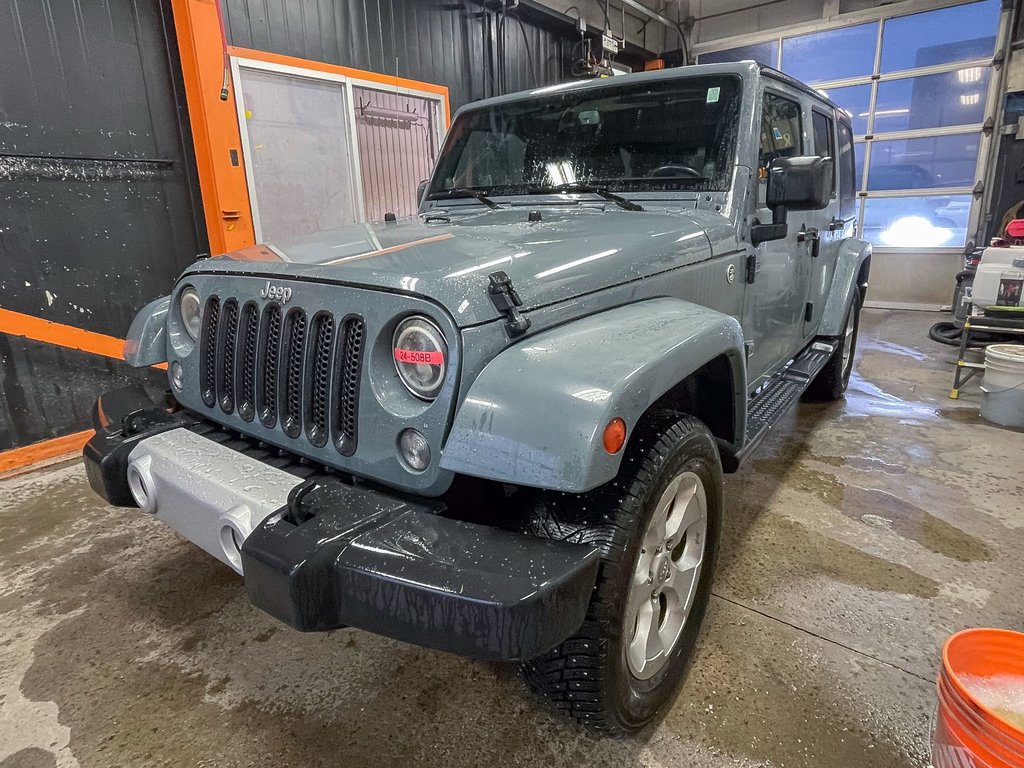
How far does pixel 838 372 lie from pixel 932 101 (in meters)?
6.17

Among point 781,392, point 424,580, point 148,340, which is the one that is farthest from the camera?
point 781,392

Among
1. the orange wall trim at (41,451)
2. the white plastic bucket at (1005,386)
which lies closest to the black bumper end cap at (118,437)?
the orange wall trim at (41,451)

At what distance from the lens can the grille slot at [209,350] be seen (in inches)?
71.2

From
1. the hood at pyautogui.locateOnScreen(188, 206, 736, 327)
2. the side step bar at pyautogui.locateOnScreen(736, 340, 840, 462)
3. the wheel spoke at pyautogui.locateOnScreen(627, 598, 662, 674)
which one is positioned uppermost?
the hood at pyautogui.locateOnScreen(188, 206, 736, 327)

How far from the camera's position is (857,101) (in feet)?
27.9

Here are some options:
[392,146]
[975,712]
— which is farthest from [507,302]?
[392,146]

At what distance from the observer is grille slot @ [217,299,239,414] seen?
1.75 m

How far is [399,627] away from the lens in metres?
1.15

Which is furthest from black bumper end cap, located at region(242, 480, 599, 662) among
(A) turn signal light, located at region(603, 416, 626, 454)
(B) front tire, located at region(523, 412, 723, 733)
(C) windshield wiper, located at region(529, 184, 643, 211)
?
(C) windshield wiper, located at region(529, 184, 643, 211)

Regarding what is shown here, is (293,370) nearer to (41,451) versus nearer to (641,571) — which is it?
(641,571)

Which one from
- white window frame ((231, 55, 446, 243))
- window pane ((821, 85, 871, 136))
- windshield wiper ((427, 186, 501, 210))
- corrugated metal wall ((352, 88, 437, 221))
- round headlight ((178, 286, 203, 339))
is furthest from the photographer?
window pane ((821, 85, 871, 136))

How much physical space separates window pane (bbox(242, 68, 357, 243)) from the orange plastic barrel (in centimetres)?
424

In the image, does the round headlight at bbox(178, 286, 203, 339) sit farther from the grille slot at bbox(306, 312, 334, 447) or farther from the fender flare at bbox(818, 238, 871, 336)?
the fender flare at bbox(818, 238, 871, 336)

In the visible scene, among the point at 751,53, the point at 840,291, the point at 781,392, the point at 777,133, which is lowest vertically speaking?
the point at 781,392
